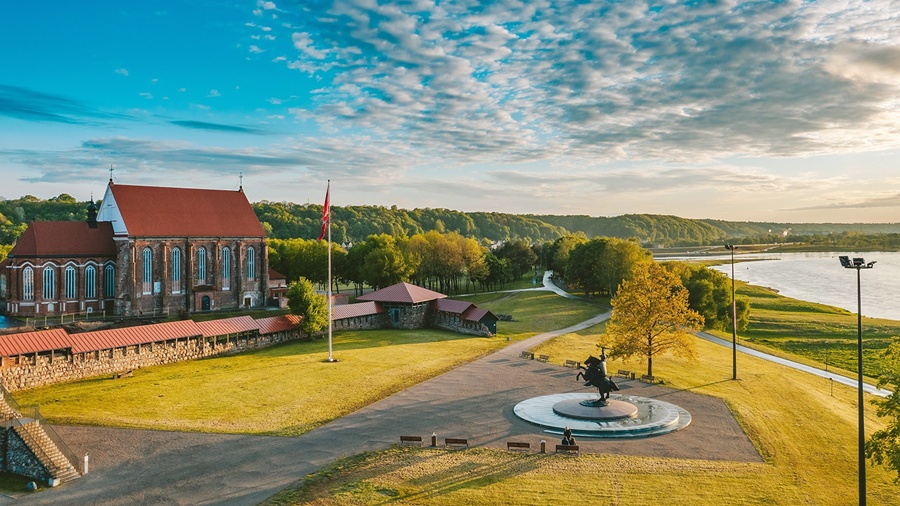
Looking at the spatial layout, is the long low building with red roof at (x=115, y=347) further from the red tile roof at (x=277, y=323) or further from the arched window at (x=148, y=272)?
the arched window at (x=148, y=272)

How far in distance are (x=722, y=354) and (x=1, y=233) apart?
132018mm

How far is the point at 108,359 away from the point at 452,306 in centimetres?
3366

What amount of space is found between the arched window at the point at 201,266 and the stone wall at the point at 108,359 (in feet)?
70.4

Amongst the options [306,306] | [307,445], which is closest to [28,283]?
[306,306]

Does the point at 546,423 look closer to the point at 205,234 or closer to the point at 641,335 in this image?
the point at 641,335

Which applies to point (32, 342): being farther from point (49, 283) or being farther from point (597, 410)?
point (597, 410)

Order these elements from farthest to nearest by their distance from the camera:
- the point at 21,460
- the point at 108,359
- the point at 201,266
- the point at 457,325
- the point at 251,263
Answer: the point at 251,263, the point at 201,266, the point at 457,325, the point at 108,359, the point at 21,460

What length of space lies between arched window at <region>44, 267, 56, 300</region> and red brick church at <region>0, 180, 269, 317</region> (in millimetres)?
88

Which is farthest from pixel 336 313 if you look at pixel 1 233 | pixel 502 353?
pixel 1 233

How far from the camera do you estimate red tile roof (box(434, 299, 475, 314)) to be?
204ft

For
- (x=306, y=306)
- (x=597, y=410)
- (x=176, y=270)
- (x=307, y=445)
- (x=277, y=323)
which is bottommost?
(x=307, y=445)

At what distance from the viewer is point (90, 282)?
6328 centimetres

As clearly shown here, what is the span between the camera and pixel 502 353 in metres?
48.2

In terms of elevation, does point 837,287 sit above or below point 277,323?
A: below
